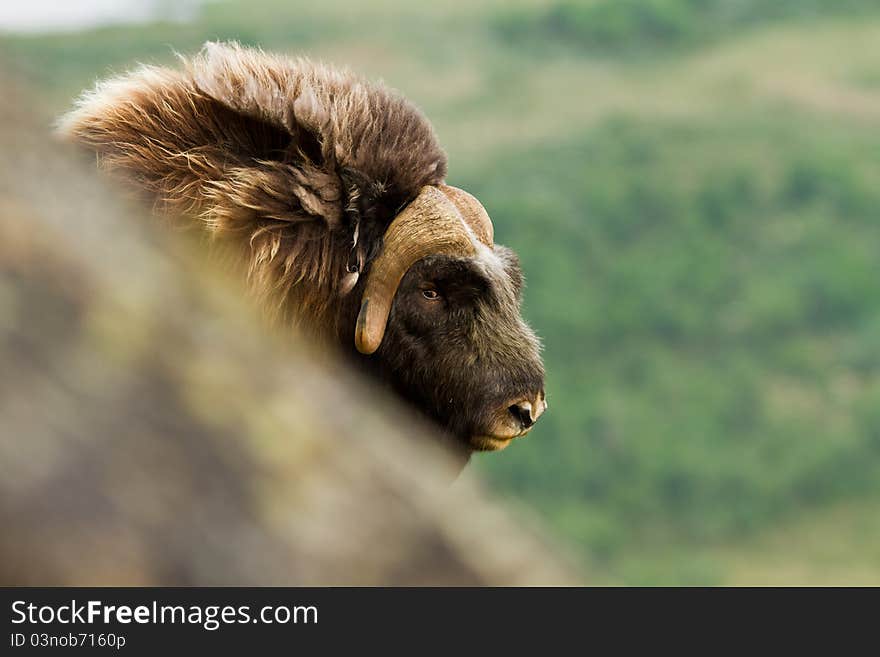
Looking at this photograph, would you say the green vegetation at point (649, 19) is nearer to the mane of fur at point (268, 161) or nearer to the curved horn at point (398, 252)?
the mane of fur at point (268, 161)

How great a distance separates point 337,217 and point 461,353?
768 mm

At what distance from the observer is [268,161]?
5.38 m

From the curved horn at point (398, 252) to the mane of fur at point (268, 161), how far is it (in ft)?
0.26

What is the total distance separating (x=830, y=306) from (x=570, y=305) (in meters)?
11.2

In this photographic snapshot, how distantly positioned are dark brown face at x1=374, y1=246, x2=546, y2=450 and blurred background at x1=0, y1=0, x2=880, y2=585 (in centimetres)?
3686

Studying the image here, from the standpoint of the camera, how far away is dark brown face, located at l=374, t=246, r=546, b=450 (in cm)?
554

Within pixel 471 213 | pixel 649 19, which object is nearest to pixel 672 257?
pixel 649 19

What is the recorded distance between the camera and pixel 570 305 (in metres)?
51.6

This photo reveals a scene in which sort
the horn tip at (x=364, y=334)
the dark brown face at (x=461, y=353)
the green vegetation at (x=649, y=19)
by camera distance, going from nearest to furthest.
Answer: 1. the horn tip at (x=364, y=334)
2. the dark brown face at (x=461, y=353)
3. the green vegetation at (x=649, y=19)

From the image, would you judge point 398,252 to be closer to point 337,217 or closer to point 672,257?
point 337,217

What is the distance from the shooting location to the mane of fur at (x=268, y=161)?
527 centimetres

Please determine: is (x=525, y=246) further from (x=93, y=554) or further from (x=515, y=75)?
(x=93, y=554)

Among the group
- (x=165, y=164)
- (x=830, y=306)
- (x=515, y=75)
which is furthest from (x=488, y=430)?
(x=515, y=75)

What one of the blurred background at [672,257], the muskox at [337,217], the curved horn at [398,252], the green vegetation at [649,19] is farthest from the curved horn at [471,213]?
the green vegetation at [649,19]
